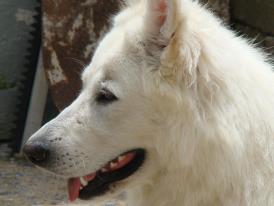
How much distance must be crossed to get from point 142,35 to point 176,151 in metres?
0.53

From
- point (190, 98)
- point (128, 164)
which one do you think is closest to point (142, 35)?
point (190, 98)

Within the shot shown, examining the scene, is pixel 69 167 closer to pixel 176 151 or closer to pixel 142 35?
pixel 176 151

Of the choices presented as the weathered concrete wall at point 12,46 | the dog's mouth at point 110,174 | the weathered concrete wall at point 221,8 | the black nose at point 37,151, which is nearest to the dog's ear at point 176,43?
the dog's mouth at point 110,174

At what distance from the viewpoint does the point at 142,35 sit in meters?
2.96

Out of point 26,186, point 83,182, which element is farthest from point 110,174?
point 26,186

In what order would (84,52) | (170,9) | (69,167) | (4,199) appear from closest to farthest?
(170,9)
(69,167)
(4,199)
(84,52)

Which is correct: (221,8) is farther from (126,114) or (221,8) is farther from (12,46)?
(126,114)

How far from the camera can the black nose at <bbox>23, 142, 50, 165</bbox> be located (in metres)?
2.93

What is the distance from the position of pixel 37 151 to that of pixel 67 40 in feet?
11.3

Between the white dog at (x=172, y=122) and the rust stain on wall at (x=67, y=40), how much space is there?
3.21 metres

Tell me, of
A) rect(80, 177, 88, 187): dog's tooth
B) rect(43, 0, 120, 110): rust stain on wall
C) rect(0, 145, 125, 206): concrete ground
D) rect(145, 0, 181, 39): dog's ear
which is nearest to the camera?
rect(145, 0, 181, 39): dog's ear

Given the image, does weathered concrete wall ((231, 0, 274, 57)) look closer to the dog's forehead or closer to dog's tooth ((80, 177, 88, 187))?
the dog's forehead

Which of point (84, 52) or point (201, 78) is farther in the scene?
point (84, 52)

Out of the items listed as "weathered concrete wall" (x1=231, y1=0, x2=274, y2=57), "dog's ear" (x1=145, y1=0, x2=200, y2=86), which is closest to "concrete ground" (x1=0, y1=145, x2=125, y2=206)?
"weathered concrete wall" (x1=231, y1=0, x2=274, y2=57)
